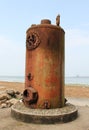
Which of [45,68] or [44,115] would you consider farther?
[45,68]

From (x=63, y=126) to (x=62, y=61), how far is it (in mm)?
1769

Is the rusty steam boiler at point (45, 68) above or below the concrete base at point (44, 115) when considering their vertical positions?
above

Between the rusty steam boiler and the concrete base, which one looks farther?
the rusty steam boiler

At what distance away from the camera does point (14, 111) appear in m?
5.05

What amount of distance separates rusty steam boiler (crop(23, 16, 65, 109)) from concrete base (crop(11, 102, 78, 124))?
1.04ft

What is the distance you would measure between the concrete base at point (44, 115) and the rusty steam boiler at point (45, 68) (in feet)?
1.04

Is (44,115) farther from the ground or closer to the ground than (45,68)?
closer to the ground

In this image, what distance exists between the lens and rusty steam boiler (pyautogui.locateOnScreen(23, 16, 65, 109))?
5.23 meters

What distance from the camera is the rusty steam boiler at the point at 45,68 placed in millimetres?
5234

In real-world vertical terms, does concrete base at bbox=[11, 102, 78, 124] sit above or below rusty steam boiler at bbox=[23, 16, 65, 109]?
below

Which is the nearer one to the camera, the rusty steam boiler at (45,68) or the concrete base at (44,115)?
the concrete base at (44,115)

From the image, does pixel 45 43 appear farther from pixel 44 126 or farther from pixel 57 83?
pixel 44 126

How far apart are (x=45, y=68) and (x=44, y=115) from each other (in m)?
1.21

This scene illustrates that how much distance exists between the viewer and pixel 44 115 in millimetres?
4621
